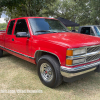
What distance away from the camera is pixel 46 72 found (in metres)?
3.27

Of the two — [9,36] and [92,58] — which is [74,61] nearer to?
[92,58]

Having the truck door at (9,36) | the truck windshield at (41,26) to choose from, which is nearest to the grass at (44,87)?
the truck door at (9,36)

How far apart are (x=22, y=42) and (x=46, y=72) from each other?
1.46 meters

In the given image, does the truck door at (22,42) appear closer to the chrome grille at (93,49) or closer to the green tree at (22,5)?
the chrome grille at (93,49)

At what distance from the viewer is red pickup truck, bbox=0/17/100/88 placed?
267cm

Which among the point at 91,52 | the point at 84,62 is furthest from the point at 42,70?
the point at 91,52

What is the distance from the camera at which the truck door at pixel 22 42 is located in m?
3.79

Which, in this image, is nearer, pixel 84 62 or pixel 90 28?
pixel 84 62

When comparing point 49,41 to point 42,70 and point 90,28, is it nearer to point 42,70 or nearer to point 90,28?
point 42,70

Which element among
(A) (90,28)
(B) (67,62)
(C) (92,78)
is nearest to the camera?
(B) (67,62)

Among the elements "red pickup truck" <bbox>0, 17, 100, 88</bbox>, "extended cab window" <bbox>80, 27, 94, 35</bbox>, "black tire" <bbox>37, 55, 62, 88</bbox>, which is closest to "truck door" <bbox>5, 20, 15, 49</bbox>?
"red pickup truck" <bbox>0, 17, 100, 88</bbox>

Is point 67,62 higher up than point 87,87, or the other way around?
point 67,62

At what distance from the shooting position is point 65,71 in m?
2.67

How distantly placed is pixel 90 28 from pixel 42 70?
16.2 feet
